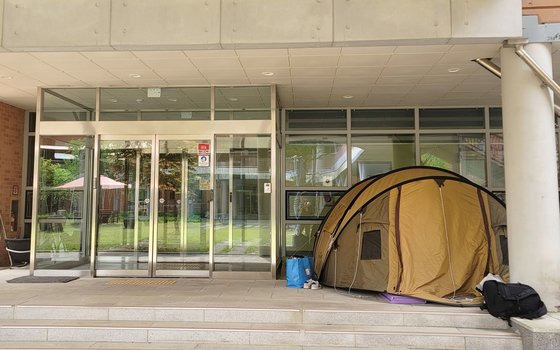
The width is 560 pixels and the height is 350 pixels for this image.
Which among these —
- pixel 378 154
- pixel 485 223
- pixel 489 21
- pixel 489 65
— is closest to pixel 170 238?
pixel 378 154

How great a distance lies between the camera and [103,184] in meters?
7.87

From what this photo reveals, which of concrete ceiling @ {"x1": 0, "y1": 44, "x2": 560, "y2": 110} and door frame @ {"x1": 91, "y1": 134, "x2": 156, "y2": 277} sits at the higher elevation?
concrete ceiling @ {"x1": 0, "y1": 44, "x2": 560, "y2": 110}

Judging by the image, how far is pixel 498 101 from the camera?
8.67m

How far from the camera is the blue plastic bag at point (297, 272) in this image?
22.6 feet

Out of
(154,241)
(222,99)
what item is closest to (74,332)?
(154,241)

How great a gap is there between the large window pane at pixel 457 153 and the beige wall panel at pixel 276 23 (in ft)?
14.8

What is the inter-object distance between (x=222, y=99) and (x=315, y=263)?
3.10 meters

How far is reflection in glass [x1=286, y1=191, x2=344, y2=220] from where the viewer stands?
931 centimetres

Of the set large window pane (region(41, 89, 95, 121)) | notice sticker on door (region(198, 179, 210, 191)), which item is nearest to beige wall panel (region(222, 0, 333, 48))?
notice sticker on door (region(198, 179, 210, 191))

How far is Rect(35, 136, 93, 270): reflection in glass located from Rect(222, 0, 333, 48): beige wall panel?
3.69 metres

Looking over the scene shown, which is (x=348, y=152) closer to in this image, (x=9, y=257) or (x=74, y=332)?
(x=74, y=332)

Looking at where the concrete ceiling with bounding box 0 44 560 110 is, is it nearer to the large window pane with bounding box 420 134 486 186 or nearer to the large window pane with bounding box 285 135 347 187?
the large window pane with bounding box 420 134 486 186

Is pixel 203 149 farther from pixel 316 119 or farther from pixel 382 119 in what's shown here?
pixel 382 119

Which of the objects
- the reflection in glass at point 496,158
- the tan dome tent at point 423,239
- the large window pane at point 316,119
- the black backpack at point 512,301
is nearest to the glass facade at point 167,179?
the tan dome tent at point 423,239
